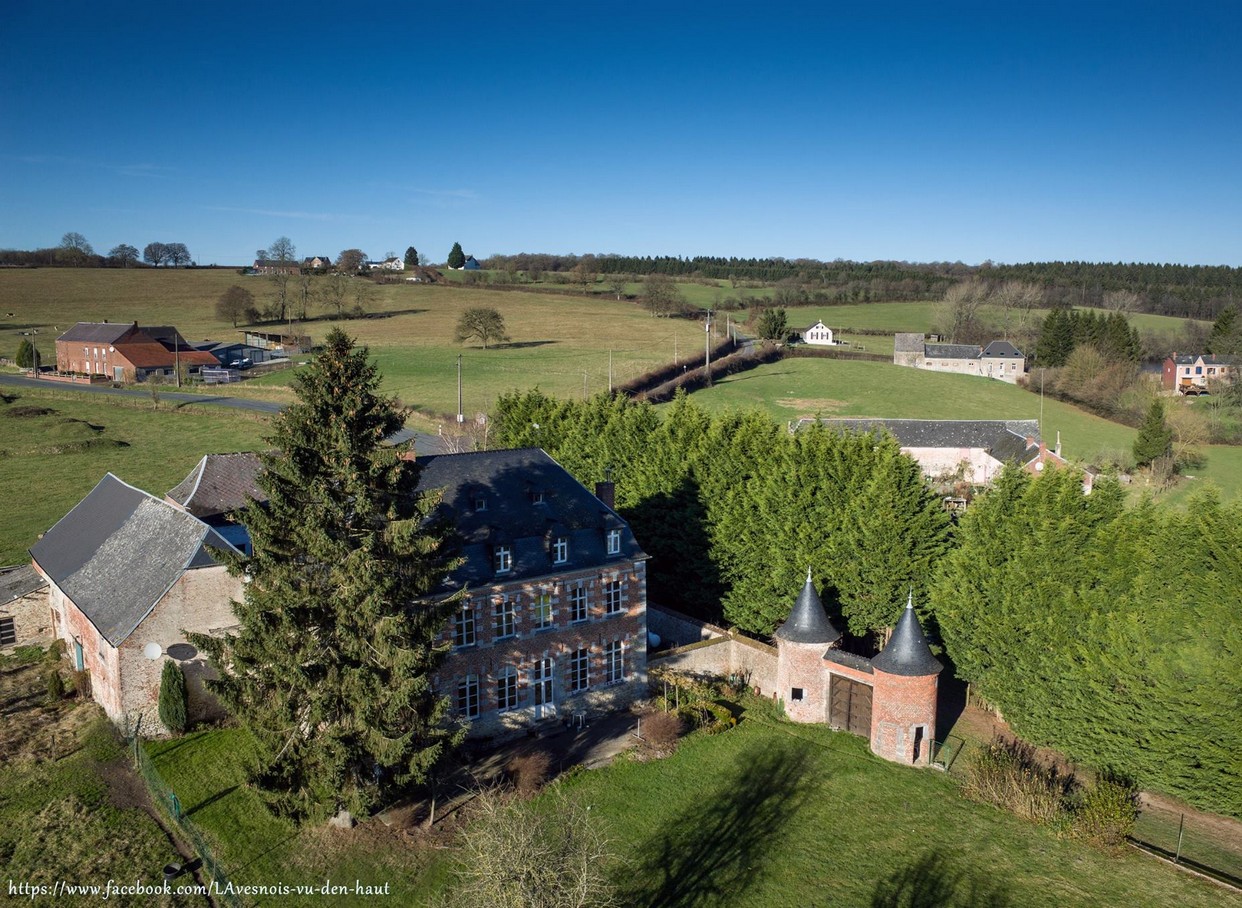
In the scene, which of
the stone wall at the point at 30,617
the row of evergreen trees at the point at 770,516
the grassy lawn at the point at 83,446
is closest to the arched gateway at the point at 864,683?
the row of evergreen trees at the point at 770,516

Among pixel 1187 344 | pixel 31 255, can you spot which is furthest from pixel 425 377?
pixel 31 255

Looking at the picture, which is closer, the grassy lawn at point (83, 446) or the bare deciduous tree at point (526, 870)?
the bare deciduous tree at point (526, 870)

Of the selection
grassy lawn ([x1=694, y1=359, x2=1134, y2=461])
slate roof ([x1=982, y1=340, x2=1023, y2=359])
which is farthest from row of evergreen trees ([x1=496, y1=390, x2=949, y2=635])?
slate roof ([x1=982, y1=340, x2=1023, y2=359])

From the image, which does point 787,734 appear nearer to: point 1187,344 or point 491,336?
point 491,336

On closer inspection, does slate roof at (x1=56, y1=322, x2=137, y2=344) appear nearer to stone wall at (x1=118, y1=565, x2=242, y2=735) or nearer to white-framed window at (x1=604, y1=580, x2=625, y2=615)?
stone wall at (x1=118, y1=565, x2=242, y2=735)

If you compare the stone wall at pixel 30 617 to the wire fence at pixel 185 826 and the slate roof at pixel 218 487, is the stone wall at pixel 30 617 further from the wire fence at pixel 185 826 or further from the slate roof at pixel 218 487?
the wire fence at pixel 185 826

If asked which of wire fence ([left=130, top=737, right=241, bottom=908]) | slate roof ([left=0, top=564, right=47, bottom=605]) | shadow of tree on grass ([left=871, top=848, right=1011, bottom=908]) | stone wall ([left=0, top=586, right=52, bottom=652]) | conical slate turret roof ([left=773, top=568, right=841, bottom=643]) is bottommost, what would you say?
shadow of tree on grass ([left=871, top=848, right=1011, bottom=908])

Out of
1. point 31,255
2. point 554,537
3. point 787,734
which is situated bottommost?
point 787,734
